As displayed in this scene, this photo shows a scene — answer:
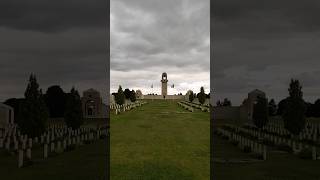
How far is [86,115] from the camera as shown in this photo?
54.0 metres

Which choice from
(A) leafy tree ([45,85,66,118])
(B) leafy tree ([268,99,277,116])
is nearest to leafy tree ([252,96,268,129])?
(B) leafy tree ([268,99,277,116])

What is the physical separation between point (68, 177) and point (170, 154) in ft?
12.2

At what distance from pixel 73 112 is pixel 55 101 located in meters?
26.1

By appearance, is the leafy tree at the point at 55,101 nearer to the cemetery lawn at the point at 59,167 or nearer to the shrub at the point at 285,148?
the cemetery lawn at the point at 59,167

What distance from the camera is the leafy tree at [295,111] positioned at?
28.9 metres

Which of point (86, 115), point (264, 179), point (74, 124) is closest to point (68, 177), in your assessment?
point (264, 179)

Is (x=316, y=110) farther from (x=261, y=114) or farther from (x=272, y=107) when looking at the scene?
(x=261, y=114)

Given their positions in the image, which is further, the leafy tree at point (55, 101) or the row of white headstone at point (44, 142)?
the leafy tree at point (55, 101)

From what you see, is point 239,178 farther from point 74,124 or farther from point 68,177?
point 74,124

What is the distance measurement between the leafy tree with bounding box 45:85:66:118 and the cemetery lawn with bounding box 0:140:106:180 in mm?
37842

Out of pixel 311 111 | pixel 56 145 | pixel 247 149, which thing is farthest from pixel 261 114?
pixel 311 111

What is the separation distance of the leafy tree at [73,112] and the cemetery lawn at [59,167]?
13.1 metres

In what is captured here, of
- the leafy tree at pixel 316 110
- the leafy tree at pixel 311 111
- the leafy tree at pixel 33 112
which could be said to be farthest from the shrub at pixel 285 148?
the leafy tree at pixel 316 110

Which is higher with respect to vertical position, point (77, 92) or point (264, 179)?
point (77, 92)
